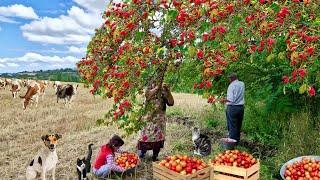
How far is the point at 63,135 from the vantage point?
46.8 ft

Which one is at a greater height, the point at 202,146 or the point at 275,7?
the point at 275,7

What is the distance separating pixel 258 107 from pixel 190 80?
8.71 ft

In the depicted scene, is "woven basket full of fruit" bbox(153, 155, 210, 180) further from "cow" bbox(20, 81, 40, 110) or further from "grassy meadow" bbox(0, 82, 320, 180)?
"cow" bbox(20, 81, 40, 110)

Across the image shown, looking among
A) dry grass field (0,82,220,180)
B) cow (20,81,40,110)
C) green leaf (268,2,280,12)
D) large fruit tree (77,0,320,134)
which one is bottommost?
dry grass field (0,82,220,180)

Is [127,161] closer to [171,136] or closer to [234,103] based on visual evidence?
[234,103]

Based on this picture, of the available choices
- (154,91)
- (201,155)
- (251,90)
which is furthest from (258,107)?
(154,91)

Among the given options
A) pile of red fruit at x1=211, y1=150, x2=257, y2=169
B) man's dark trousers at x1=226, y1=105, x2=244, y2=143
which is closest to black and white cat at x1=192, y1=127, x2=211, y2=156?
man's dark trousers at x1=226, y1=105, x2=244, y2=143

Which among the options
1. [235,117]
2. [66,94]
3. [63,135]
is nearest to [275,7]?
[235,117]

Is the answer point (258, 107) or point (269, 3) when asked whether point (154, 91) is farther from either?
point (258, 107)

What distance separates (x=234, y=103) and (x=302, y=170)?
3516 mm

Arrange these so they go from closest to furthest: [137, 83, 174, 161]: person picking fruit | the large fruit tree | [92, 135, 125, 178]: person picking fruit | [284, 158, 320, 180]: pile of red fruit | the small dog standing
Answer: the large fruit tree < [284, 158, 320, 180]: pile of red fruit < the small dog standing < [92, 135, 125, 178]: person picking fruit < [137, 83, 174, 161]: person picking fruit

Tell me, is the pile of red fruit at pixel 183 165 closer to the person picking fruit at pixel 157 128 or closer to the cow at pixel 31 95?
the person picking fruit at pixel 157 128

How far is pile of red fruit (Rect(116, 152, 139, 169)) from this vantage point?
975cm

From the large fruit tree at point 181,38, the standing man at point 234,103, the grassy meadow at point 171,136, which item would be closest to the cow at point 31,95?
the grassy meadow at point 171,136
